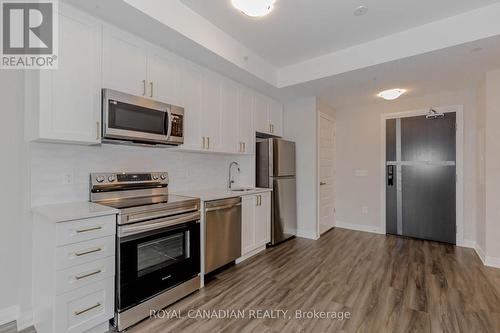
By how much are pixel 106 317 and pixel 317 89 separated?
150 inches

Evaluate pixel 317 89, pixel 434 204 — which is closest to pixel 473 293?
pixel 434 204

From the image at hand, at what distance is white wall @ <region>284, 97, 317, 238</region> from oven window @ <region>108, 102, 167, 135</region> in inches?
107

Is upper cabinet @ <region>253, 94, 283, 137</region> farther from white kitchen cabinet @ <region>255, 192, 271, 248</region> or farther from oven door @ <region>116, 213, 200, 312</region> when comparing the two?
oven door @ <region>116, 213, 200, 312</region>

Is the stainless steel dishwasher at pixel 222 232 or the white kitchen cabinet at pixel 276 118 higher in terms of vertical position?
the white kitchen cabinet at pixel 276 118

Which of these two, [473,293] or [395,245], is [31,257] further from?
[395,245]

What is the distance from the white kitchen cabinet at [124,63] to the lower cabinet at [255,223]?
1.83 m

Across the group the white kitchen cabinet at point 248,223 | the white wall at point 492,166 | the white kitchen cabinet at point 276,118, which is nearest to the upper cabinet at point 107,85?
the white kitchen cabinet at point 248,223

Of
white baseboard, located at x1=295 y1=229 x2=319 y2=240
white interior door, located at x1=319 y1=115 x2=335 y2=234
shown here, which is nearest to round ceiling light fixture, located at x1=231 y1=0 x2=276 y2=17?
white interior door, located at x1=319 y1=115 x2=335 y2=234

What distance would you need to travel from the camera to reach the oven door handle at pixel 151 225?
194 cm

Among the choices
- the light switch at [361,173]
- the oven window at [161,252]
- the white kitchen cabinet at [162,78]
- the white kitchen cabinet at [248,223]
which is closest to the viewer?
the oven window at [161,252]

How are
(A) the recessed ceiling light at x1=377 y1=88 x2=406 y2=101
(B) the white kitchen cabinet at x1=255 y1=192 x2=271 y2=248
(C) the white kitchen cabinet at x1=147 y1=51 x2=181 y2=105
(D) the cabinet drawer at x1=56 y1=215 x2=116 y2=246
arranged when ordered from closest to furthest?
(D) the cabinet drawer at x1=56 y1=215 x2=116 y2=246, (C) the white kitchen cabinet at x1=147 y1=51 x2=181 y2=105, (B) the white kitchen cabinet at x1=255 y1=192 x2=271 y2=248, (A) the recessed ceiling light at x1=377 y1=88 x2=406 y2=101

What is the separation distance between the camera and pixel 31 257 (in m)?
2.04

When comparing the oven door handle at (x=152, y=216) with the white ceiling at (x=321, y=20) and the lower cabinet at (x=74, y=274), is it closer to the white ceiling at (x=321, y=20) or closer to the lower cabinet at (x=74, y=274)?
the lower cabinet at (x=74, y=274)

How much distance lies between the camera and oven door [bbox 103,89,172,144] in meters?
2.11
